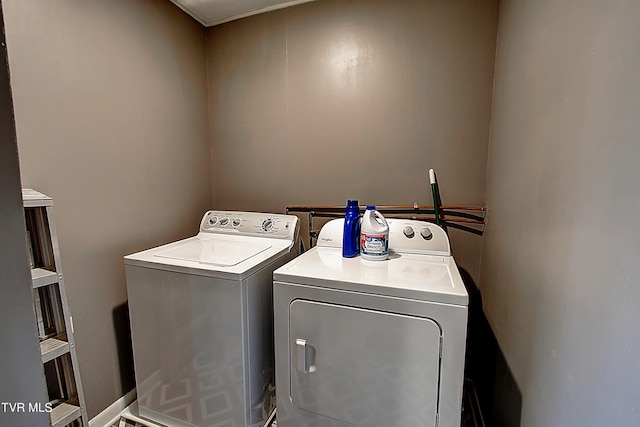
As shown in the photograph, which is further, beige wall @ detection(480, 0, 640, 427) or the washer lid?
the washer lid

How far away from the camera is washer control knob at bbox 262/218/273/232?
74.8 inches

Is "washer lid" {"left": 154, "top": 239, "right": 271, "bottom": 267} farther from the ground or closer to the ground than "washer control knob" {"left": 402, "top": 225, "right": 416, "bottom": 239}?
closer to the ground

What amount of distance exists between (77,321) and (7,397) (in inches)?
52.1

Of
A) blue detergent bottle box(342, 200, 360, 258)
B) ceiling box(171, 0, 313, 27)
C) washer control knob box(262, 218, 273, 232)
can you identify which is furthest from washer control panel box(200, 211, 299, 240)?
ceiling box(171, 0, 313, 27)

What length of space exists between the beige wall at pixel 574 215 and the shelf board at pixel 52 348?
1834 millimetres

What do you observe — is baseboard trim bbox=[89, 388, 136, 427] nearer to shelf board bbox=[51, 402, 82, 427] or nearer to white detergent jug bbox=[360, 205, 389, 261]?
shelf board bbox=[51, 402, 82, 427]

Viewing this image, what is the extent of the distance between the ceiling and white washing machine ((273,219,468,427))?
1.85 m

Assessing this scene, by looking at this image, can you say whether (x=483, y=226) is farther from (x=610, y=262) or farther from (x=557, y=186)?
(x=610, y=262)

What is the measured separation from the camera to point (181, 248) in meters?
1.73

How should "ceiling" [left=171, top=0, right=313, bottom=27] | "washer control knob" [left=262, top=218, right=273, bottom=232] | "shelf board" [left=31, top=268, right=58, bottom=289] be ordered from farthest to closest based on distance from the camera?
"ceiling" [left=171, top=0, right=313, bottom=27] → "washer control knob" [left=262, top=218, right=273, bottom=232] → "shelf board" [left=31, top=268, right=58, bottom=289]

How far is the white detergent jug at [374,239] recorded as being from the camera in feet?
4.75

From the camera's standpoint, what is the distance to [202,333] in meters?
1.41

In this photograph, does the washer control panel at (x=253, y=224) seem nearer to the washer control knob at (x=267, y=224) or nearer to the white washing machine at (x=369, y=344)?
the washer control knob at (x=267, y=224)

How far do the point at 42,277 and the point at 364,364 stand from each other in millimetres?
1363
